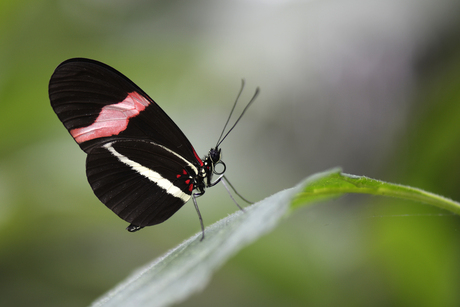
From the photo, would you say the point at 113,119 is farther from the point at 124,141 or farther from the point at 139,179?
the point at 139,179

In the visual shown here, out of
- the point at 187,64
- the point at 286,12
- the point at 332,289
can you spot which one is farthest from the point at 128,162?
the point at 286,12

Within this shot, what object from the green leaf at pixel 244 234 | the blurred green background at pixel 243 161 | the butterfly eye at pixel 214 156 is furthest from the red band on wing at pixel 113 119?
the green leaf at pixel 244 234

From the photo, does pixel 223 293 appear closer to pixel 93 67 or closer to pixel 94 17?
pixel 93 67

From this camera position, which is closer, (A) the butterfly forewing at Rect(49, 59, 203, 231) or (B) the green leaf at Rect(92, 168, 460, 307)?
(B) the green leaf at Rect(92, 168, 460, 307)

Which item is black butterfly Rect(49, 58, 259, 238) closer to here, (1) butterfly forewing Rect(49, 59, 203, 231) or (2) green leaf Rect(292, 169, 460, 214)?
(1) butterfly forewing Rect(49, 59, 203, 231)

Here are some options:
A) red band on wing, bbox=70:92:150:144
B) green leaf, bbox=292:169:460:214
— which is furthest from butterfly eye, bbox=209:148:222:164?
green leaf, bbox=292:169:460:214

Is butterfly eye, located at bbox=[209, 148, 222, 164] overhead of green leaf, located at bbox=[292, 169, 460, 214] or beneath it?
beneath
